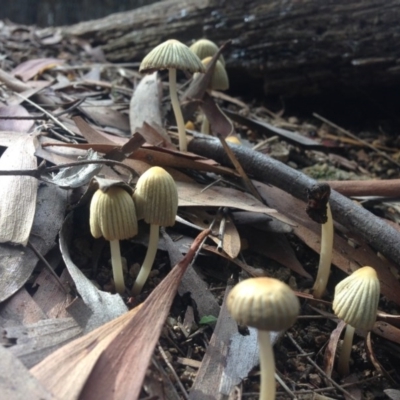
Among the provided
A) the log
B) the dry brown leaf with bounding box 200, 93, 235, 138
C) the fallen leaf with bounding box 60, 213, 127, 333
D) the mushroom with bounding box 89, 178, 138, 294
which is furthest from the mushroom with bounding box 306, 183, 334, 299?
the log

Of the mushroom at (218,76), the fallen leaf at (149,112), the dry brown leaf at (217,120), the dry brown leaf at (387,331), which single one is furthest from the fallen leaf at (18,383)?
the mushroom at (218,76)

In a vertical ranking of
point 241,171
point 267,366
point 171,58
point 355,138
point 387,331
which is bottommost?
point 387,331

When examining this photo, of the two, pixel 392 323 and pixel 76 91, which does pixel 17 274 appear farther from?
pixel 76 91

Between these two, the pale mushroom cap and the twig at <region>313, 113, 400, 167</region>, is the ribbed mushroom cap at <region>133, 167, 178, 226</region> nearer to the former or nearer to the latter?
the pale mushroom cap

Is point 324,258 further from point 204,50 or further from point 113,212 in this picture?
point 204,50

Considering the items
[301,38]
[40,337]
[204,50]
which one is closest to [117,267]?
[40,337]
